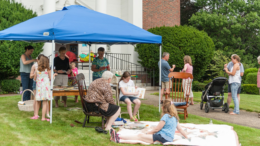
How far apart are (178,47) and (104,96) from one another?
10176 mm

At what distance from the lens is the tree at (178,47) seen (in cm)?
1522

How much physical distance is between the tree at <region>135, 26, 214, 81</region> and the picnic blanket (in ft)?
29.5

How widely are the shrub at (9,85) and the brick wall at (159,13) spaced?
30.2 feet

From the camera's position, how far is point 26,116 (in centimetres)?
734

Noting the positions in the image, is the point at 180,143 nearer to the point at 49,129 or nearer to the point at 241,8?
the point at 49,129

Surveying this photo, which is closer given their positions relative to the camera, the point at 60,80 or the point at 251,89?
the point at 60,80

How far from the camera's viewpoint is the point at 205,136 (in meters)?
5.62

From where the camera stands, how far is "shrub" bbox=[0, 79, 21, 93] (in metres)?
12.5

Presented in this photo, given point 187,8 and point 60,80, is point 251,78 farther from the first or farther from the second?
point 187,8

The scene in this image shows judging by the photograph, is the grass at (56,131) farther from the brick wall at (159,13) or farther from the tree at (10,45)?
the brick wall at (159,13)

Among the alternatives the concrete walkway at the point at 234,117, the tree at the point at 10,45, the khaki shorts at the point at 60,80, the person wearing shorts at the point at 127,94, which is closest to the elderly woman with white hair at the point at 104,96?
the person wearing shorts at the point at 127,94

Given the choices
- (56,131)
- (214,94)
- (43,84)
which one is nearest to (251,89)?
(214,94)

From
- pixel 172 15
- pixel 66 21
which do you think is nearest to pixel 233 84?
pixel 66 21

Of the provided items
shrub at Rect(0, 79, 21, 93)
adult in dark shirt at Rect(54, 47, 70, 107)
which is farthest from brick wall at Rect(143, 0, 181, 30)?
adult in dark shirt at Rect(54, 47, 70, 107)
